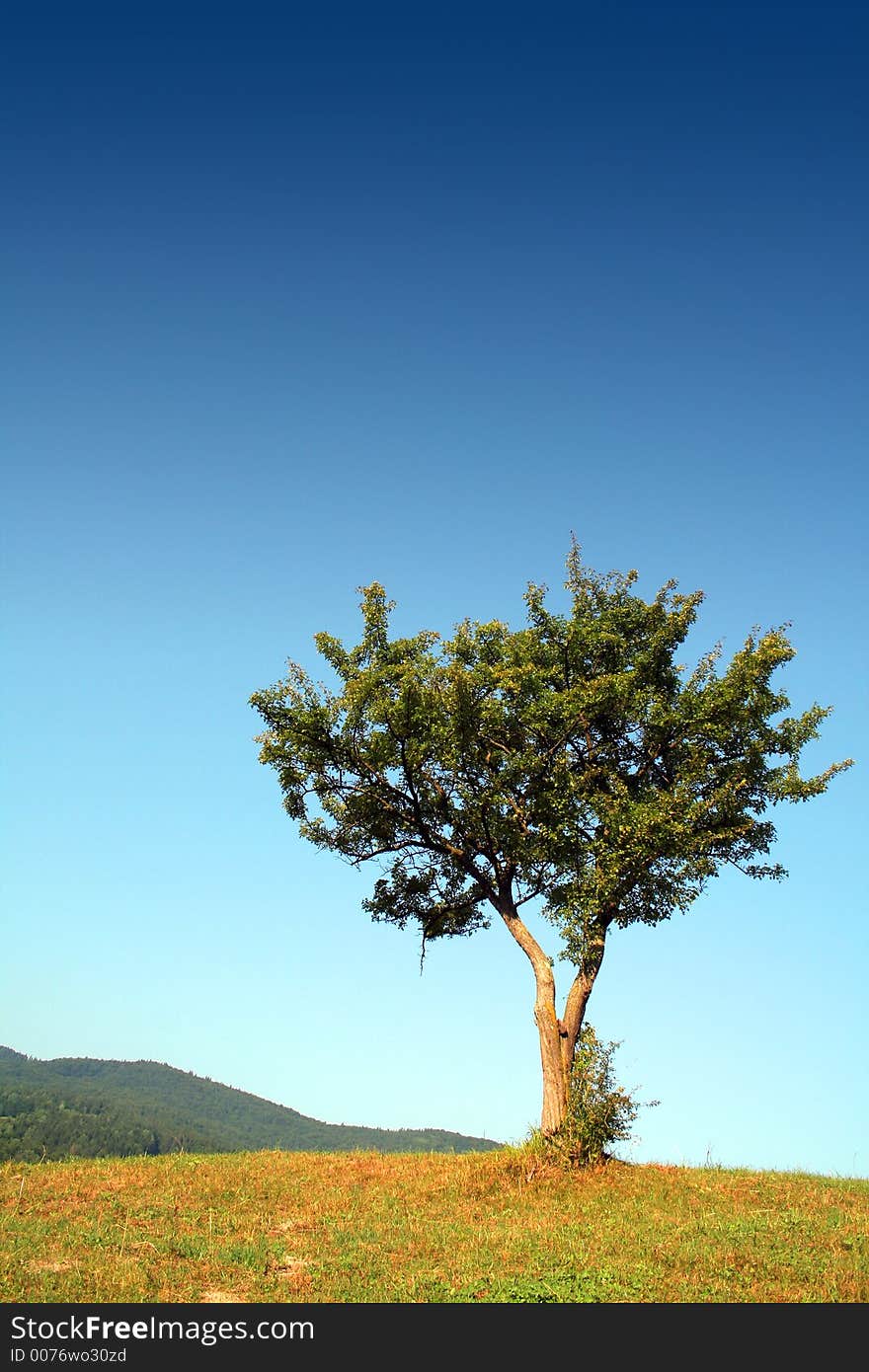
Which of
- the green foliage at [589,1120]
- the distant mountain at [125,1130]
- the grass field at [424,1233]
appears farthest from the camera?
the distant mountain at [125,1130]

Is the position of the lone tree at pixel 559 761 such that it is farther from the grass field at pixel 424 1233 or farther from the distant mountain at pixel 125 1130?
the distant mountain at pixel 125 1130

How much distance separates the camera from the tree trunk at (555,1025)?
82.6ft

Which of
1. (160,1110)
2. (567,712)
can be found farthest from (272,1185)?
(160,1110)

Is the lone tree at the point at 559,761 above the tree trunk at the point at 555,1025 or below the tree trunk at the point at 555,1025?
above

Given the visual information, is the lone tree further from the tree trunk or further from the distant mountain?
the distant mountain

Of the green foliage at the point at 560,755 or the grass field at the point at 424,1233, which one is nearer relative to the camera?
the grass field at the point at 424,1233

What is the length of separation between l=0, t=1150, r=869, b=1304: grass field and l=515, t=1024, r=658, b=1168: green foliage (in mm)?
638

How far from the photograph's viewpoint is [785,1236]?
17672mm

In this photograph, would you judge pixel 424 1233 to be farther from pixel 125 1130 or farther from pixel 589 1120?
pixel 125 1130

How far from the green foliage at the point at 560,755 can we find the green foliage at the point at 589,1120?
318 centimetres

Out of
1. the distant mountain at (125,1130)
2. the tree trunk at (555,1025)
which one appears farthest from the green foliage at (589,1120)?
the distant mountain at (125,1130)

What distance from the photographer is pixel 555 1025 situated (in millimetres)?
26219

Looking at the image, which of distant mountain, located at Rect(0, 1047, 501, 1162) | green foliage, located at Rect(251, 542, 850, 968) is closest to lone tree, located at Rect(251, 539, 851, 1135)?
green foliage, located at Rect(251, 542, 850, 968)
